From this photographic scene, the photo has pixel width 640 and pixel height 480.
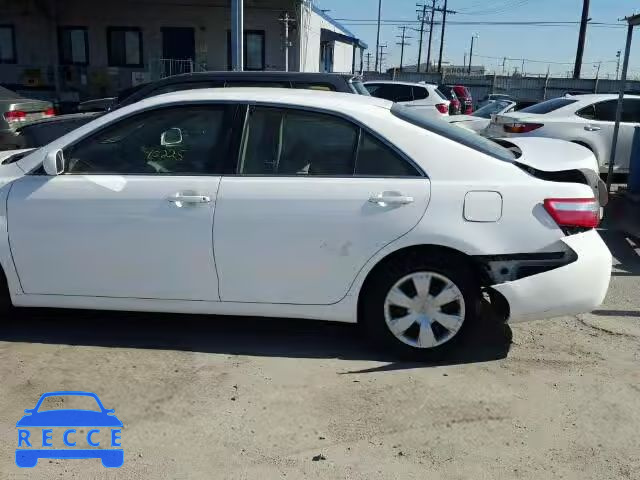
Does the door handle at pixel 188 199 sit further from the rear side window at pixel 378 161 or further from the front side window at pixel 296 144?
the rear side window at pixel 378 161

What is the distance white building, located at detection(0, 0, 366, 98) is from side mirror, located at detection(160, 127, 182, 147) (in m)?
17.8

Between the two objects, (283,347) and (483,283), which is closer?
(483,283)

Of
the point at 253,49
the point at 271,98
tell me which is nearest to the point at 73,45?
the point at 253,49

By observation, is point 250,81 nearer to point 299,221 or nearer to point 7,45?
point 299,221

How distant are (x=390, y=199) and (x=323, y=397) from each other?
1193 mm

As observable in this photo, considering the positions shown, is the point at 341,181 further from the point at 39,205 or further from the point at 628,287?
the point at 628,287

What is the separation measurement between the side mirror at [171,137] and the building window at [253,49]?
18103 mm

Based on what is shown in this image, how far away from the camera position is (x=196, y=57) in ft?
70.4

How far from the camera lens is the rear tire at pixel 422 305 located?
372 centimetres

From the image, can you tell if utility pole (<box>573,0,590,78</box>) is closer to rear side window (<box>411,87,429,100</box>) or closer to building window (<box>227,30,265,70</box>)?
building window (<box>227,30,265,70</box>)

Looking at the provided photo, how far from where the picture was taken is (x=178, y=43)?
2156 centimetres

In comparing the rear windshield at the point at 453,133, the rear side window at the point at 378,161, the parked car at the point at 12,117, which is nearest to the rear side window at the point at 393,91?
the parked car at the point at 12,117

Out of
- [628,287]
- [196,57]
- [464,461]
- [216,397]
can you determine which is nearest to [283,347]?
[216,397]

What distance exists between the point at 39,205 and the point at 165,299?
961 mm
